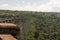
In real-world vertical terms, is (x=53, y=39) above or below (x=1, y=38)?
below

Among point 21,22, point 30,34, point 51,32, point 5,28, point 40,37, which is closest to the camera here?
point 5,28

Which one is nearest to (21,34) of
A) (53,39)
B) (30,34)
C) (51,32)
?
(30,34)

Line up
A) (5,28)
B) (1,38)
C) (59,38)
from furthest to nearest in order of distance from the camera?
(59,38) → (5,28) → (1,38)

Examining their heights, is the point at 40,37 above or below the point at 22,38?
below

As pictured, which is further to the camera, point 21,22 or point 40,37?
point 40,37

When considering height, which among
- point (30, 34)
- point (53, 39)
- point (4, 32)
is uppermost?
point (4, 32)

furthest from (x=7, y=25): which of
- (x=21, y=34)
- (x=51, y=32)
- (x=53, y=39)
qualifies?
(x=51, y=32)

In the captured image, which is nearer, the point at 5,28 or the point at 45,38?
the point at 5,28

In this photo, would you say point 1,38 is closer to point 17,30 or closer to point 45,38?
point 17,30

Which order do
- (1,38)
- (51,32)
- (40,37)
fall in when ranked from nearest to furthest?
(1,38) < (40,37) < (51,32)

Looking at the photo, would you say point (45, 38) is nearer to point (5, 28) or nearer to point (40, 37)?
point (40, 37)
